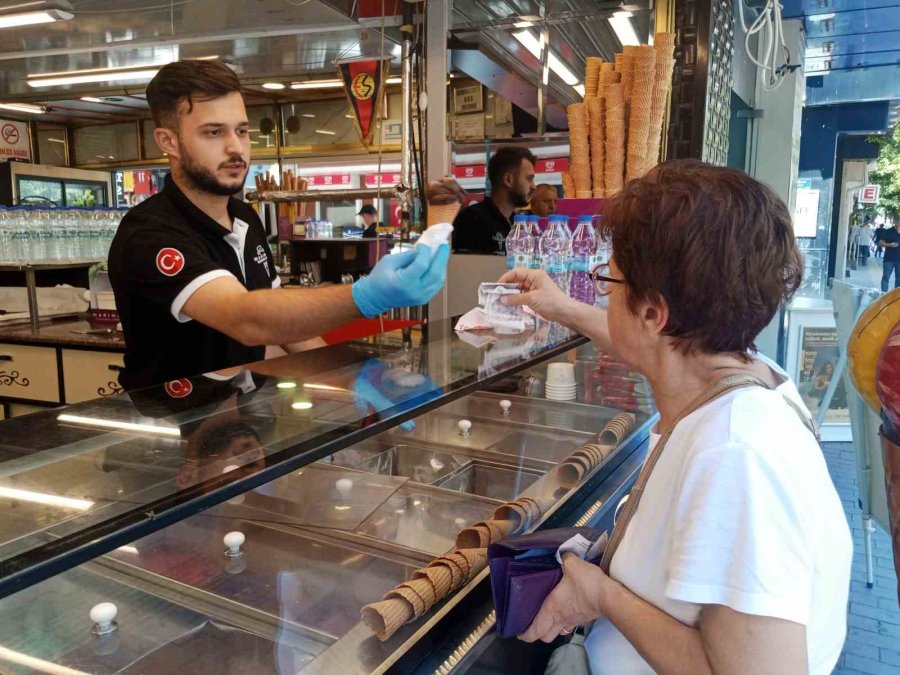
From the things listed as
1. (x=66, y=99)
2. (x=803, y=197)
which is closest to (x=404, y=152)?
(x=803, y=197)

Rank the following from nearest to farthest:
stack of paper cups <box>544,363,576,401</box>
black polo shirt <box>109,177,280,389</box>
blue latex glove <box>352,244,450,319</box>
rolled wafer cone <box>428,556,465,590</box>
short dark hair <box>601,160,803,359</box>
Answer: short dark hair <box>601,160,803,359</box>
rolled wafer cone <box>428,556,465,590</box>
blue latex glove <box>352,244,450,319</box>
black polo shirt <box>109,177,280,389</box>
stack of paper cups <box>544,363,576,401</box>

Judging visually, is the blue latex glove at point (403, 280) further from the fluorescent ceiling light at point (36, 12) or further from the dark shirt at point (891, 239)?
the dark shirt at point (891, 239)

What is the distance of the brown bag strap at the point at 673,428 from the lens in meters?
0.92

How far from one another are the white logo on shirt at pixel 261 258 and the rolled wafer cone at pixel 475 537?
142 centimetres

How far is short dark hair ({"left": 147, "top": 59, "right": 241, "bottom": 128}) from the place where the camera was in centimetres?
199

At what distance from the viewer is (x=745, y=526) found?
0.78 meters

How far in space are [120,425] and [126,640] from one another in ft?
1.12

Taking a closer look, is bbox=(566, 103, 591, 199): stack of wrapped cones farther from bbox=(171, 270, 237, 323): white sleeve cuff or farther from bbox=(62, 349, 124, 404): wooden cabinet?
bbox=(62, 349, 124, 404): wooden cabinet

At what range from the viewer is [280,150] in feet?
30.2

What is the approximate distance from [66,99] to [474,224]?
7.09m

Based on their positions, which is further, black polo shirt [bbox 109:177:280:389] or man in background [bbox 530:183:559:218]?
man in background [bbox 530:183:559:218]

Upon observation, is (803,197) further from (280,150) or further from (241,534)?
(241,534)

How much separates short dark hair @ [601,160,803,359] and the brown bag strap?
0.25 ft

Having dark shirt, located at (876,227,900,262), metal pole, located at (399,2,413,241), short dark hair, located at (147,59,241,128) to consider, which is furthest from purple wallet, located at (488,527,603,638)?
dark shirt, located at (876,227,900,262)
